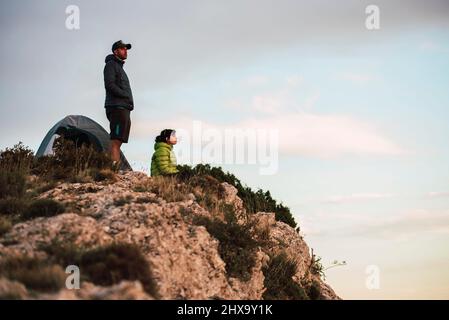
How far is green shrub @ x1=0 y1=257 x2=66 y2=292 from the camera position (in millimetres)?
9570

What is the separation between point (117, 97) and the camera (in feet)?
58.1

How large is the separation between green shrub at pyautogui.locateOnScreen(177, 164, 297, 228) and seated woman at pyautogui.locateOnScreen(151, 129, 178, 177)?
182cm

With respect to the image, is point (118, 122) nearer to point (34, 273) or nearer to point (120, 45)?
point (120, 45)

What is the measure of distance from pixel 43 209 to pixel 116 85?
5791mm

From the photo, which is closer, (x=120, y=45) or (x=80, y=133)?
(x=120, y=45)

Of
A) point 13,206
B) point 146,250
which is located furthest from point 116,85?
point 146,250

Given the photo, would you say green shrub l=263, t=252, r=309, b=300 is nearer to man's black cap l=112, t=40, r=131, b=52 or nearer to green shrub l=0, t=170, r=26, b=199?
green shrub l=0, t=170, r=26, b=199

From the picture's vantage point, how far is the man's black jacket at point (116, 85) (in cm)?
1761

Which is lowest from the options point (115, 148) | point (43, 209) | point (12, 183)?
point (43, 209)

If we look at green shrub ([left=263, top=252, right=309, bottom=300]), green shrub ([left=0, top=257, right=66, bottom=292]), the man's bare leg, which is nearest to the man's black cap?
the man's bare leg

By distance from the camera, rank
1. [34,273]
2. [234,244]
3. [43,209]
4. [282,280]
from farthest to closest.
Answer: [282,280], [234,244], [43,209], [34,273]
